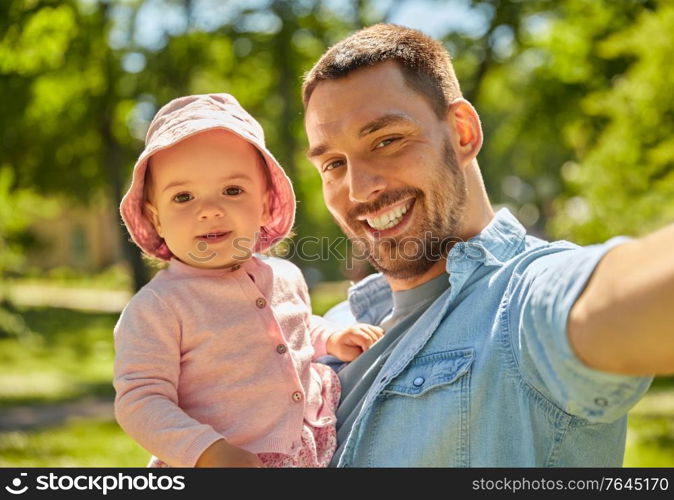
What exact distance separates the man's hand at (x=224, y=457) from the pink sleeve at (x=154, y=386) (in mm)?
16

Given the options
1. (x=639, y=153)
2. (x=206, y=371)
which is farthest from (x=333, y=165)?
(x=639, y=153)

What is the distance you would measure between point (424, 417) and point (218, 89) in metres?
19.7

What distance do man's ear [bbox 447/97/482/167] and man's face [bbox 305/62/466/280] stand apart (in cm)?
5

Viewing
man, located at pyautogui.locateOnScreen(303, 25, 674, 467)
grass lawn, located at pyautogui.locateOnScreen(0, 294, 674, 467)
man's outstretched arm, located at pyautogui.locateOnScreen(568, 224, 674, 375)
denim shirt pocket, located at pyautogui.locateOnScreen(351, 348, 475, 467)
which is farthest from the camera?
grass lawn, located at pyautogui.locateOnScreen(0, 294, 674, 467)

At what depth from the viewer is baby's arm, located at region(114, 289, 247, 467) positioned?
2.07 m

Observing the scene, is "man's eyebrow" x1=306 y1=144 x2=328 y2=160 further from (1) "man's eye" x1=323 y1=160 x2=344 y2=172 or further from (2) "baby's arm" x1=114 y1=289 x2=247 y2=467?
(2) "baby's arm" x1=114 y1=289 x2=247 y2=467

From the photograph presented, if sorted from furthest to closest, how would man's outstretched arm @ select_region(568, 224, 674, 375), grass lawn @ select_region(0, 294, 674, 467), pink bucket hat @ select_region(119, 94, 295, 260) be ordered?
grass lawn @ select_region(0, 294, 674, 467) < pink bucket hat @ select_region(119, 94, 295, 260) < man's outstretched arm @ select_region(568, 224, 674, 375)

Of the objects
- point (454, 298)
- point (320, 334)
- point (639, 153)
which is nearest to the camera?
point (454, 298)

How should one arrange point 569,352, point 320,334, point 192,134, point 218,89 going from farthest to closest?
1. point 218,89
2. point 320,334
3. point 192,134
4. point 569,352

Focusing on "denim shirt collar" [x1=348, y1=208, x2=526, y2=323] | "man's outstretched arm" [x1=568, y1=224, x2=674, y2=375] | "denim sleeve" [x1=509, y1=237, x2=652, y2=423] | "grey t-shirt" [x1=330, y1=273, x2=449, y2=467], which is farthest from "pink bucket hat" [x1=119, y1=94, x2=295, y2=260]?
"man's outstretched arm" [x1=568, y1=224, x2=674, y2=375]

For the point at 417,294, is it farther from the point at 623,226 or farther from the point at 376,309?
the point at 623,226

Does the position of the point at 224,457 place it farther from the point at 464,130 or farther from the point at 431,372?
the point at 464,130

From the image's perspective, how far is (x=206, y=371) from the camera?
2266 millimetres
